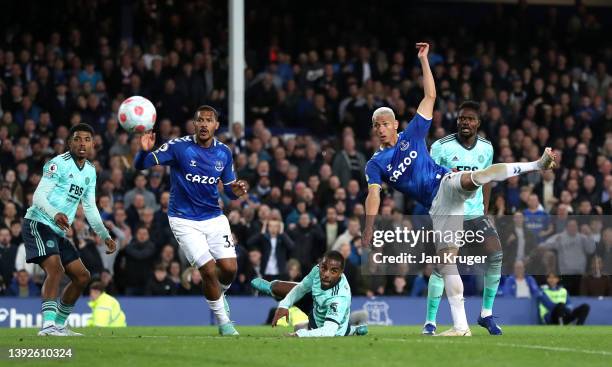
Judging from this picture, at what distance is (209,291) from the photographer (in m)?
14.7

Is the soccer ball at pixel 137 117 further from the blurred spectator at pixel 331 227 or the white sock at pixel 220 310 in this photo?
the blurred spectator at pixel 331 227

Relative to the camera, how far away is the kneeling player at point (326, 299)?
13953 mm

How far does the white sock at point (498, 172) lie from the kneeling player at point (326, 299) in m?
1.94

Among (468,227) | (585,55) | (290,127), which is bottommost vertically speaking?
(468,227)

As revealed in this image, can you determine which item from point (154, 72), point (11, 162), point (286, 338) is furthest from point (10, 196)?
point (286, 338)

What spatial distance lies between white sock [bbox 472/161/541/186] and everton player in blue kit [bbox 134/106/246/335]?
2.90 m

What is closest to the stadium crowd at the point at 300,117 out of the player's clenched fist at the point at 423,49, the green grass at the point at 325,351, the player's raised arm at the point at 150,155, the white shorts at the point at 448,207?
the player's raised arm at the point at 150,155

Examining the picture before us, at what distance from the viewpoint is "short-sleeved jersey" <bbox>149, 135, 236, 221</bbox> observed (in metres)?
14.6

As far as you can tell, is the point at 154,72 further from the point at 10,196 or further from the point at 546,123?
the point at 546,123

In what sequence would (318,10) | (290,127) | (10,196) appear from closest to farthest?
1. (10,196)
2. (290,127)
3. (318,10)

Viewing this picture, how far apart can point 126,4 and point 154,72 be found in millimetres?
4069

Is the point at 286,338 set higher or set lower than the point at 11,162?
lower

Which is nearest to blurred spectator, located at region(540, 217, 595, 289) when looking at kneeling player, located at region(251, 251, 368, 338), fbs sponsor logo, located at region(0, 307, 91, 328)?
fbs sponsor logo, located at region(0, 307, 91, 328)

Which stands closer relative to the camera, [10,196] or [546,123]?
[10,196]
